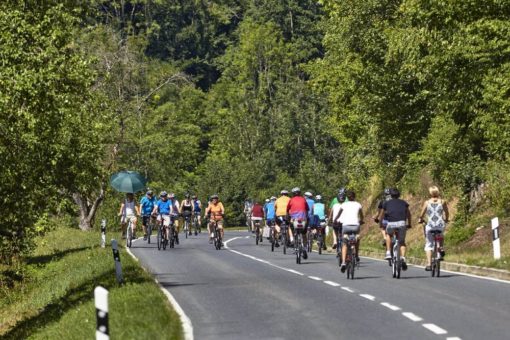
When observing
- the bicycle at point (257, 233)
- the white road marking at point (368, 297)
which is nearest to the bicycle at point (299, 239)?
the white road marking at point (368, 297)

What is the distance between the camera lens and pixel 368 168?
45.8 metres

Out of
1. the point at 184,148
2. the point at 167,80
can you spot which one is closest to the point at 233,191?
the point at 184,148

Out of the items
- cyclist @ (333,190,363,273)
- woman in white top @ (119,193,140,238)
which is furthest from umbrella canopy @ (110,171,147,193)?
cyclist @ (333,190,363,273)

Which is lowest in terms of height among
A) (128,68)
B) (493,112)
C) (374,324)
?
(374,324)

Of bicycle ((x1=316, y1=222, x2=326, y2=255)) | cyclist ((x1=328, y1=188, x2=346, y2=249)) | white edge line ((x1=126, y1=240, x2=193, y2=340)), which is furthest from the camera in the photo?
bicycle ((x1=316, y1=222, x2=326, y2=255))

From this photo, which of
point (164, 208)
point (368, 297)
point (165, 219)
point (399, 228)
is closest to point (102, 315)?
point (368, 297)

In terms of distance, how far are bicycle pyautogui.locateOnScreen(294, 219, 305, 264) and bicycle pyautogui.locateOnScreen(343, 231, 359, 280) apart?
5946 millimetres

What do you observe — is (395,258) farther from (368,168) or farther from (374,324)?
(368,168)

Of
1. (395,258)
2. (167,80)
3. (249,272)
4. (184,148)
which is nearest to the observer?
(395,258)

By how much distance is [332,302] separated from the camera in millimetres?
17625

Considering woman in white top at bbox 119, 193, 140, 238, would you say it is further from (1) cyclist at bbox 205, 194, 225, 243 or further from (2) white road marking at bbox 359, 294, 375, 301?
(2) white road marking at bbox 359, 294, 375, 301

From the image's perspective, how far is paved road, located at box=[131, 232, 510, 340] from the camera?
545 inches

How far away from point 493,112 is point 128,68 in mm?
33586

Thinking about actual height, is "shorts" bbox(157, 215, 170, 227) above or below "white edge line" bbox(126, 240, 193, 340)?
above
